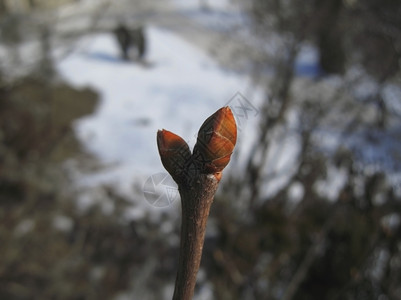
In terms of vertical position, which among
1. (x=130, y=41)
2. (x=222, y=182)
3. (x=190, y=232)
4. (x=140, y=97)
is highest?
(x=130, y=41)

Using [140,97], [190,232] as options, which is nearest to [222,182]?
[190,232]

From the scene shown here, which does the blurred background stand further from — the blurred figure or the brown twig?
the blurred figure

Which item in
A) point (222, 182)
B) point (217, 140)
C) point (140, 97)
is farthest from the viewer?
point (140, 97)

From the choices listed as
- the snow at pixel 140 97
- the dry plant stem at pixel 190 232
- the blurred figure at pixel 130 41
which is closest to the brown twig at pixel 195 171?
the dry plant stem at pixel 190 232

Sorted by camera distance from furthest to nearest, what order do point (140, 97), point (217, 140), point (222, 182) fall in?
point (140, 97), point (222, 182), point (217, 140)

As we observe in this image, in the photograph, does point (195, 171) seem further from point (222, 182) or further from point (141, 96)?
point (141, 96)

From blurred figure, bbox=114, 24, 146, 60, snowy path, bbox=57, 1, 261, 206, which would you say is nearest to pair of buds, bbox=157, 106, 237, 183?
snowy path, bbox=57, 1, 261, 206

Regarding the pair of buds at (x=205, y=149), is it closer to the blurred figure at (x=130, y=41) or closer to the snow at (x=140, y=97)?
the snow at (x=140, y=97)
